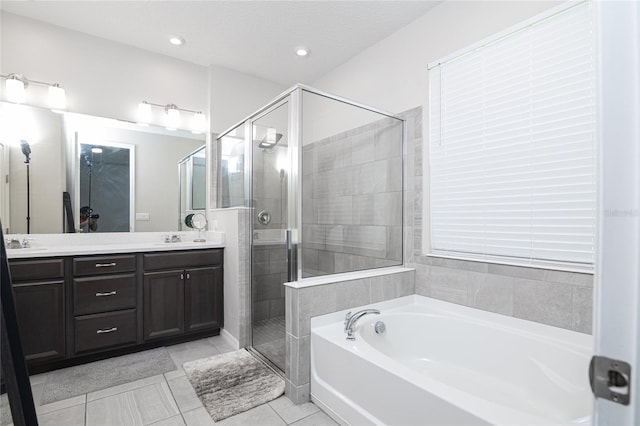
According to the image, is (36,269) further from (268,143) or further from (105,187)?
(268,143)

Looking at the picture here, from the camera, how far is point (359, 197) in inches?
110

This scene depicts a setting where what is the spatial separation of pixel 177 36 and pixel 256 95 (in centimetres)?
102

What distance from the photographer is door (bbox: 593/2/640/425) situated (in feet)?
1.38

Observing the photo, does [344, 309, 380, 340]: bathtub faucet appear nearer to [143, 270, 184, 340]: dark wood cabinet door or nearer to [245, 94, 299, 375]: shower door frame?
[245, 94, 299, 375]: shower door frame

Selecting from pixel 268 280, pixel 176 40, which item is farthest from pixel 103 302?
pixel 176 40

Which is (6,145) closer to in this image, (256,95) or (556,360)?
(256,95)

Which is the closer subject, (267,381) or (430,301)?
(267,381)

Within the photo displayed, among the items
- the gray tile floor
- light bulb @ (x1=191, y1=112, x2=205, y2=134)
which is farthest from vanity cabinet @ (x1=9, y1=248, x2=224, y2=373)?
light bulb @ (x1=191, y1=112, x2=205, y2=134)

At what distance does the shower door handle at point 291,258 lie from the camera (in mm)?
2172

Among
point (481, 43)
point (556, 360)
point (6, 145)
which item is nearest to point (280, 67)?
point (481, 43)

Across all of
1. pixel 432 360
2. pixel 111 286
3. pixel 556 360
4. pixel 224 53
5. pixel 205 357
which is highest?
pixel 224 53

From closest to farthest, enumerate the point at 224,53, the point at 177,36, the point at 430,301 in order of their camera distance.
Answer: the point at 430,301, the point at 177,36, the point at 224,53

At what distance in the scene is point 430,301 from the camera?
242 cm

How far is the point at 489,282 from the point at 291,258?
4.50ft
